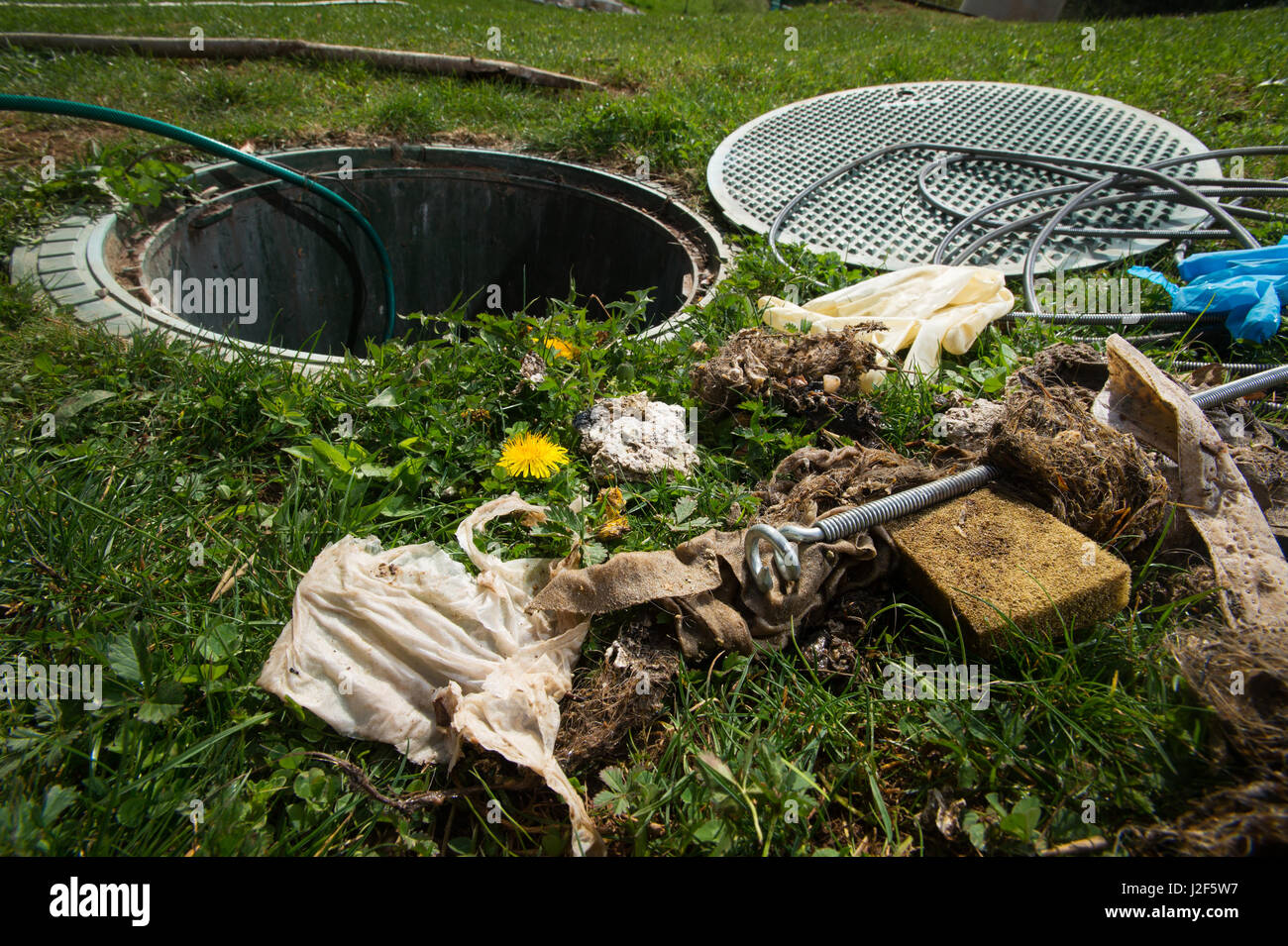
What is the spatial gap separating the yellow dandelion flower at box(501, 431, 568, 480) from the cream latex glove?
1.02 m

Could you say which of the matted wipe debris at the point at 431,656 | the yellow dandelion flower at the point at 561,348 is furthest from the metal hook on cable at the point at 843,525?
the yellow dandelion flower at the point at 561,348

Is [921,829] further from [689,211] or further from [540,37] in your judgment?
[540,37]

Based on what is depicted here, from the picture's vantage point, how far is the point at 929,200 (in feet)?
11.5

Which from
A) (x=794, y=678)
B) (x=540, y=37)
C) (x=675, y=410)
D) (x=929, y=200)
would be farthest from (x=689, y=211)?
(x=540, y=37)

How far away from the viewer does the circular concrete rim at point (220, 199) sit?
2633mm

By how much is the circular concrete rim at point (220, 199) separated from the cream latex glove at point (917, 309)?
0.49 metres

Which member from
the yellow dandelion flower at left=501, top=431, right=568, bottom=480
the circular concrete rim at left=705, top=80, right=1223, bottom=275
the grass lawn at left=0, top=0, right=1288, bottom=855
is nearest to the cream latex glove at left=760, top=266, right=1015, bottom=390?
the grass lawn at left=0, top=0, right=1288, bottom=855

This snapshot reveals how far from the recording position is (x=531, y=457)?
6.76ft

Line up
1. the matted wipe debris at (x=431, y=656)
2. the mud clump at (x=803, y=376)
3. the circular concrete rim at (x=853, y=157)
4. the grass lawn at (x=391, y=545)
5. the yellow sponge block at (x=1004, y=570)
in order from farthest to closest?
the circular concrete rim at (x=853, y=157)
the mud clump at (x=803, y=376)
the yellow sponge block at (x=1004, y=570)
the matted wipe debris at (x=431, y=656)
the grass lawn at (x=391, y=545)

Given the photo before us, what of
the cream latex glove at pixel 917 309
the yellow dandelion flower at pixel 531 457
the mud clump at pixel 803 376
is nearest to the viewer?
the yellow dandelion flower at pixel 531 457

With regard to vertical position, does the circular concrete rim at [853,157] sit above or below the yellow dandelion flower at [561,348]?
above

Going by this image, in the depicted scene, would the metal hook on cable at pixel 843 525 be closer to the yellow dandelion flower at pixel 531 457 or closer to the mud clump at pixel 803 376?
the mud clump at pixel 803 376

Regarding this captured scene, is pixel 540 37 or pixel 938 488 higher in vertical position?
pixel 540 37
